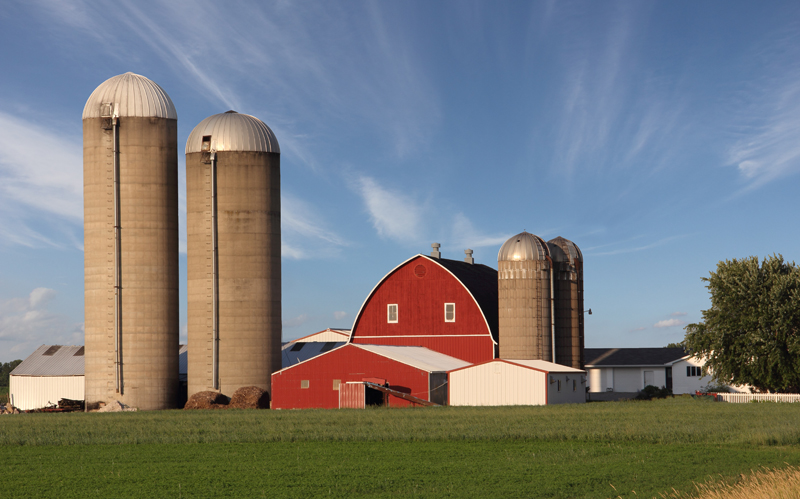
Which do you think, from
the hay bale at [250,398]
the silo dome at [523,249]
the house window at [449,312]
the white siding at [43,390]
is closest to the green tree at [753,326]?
the silo dome at [523,249]

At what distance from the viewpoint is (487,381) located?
52.6m

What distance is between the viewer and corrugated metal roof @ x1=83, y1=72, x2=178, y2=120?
5544cm

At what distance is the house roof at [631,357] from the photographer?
71.1 meters

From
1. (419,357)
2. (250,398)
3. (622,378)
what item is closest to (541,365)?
(419,357)

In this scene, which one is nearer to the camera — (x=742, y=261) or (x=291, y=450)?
(x=291, y=450)

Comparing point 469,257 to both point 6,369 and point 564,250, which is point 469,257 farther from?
point 6,369

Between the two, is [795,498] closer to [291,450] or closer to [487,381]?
[291,450]

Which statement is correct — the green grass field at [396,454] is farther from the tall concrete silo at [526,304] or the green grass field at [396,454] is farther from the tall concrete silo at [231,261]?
the tall concrete silo at [526,304]

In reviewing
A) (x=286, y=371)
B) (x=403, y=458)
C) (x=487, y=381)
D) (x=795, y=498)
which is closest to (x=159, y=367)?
(x=286, y=371)

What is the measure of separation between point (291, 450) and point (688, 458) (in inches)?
469

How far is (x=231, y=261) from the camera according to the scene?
55.7 m

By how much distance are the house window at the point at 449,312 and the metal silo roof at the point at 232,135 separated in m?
16.6

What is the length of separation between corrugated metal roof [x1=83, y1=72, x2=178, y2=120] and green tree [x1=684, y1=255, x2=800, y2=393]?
37.7 meters

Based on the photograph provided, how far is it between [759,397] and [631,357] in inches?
696
